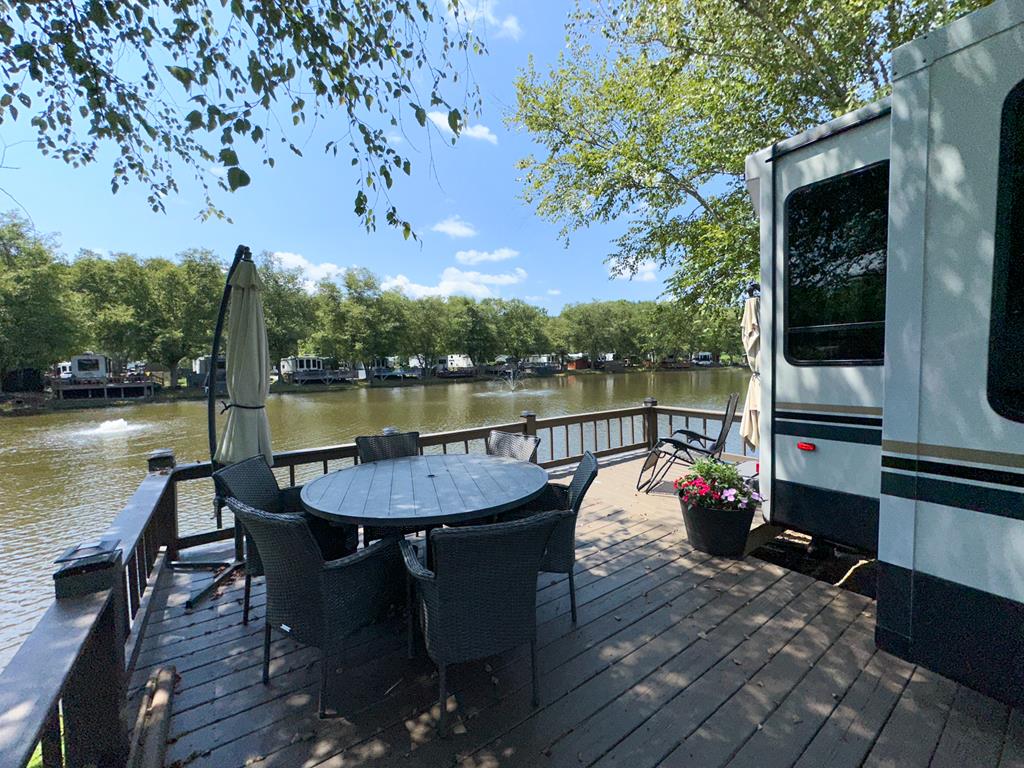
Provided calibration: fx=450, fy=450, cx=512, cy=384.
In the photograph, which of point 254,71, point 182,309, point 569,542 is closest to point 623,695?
point 569,542

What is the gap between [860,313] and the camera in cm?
204

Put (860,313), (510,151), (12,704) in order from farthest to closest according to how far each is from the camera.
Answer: (510,151)
(860,313)
(12,704)

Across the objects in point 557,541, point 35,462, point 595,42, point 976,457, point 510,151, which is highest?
point 595,42

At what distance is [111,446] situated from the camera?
13031 mm

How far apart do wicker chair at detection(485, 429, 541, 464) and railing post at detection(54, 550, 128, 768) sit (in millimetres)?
2283

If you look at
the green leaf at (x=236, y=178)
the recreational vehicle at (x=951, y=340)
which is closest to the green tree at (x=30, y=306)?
the green leaf at (x=236, y=178)

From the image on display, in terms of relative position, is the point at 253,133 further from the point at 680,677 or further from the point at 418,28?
the point at 680,677

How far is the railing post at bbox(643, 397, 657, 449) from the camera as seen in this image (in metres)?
5.72

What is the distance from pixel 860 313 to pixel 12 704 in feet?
9.64

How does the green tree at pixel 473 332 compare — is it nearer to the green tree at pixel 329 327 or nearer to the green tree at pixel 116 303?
the green tree at pixel 329 327

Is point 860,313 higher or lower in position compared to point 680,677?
higher

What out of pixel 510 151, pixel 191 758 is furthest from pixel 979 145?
pixel 510 151

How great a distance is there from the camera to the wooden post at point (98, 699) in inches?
54.8

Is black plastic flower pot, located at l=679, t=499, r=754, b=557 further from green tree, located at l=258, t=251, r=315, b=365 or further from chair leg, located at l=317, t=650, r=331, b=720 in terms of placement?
green tree, located at l=258, t=251, r=315, b=365
